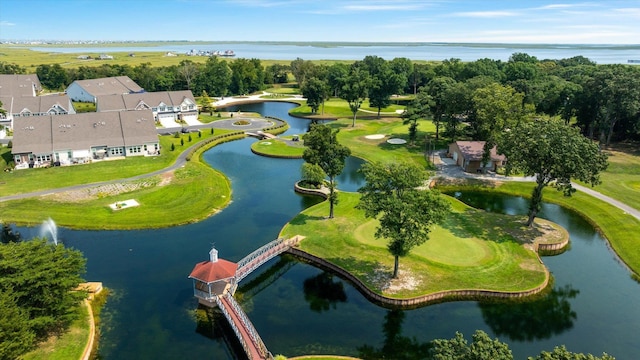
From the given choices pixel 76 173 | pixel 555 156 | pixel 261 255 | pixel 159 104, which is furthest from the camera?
pixel 159 104

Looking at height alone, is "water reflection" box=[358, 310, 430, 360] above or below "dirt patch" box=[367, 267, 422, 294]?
below

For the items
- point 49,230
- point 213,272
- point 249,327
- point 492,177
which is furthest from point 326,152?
point 49,230

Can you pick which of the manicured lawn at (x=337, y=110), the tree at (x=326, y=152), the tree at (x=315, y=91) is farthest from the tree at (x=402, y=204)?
the manicured lawn at (x=337, y=110)

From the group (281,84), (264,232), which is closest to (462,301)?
(264,232)

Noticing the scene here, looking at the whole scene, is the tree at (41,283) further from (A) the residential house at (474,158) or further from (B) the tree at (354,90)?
(B) the tree at (354,90)

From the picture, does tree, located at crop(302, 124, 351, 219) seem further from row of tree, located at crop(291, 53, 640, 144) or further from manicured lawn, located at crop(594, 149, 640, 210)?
manicured lawn, located at crop(594, 149, 640, 210)

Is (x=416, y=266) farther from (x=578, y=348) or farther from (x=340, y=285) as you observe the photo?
(x=578, y=348)

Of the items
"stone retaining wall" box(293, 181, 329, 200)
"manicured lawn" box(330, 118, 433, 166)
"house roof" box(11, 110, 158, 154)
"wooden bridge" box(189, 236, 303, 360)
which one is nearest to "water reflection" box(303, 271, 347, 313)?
"wooden bridge" box(189, 236, 303, 360)

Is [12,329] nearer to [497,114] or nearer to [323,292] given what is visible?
[323,292]

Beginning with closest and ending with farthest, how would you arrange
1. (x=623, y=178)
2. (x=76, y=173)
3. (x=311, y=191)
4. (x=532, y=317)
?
(x=532, y=317) < (x=311, y=191) < (x=623, y=178) < (x=76, y=173)
